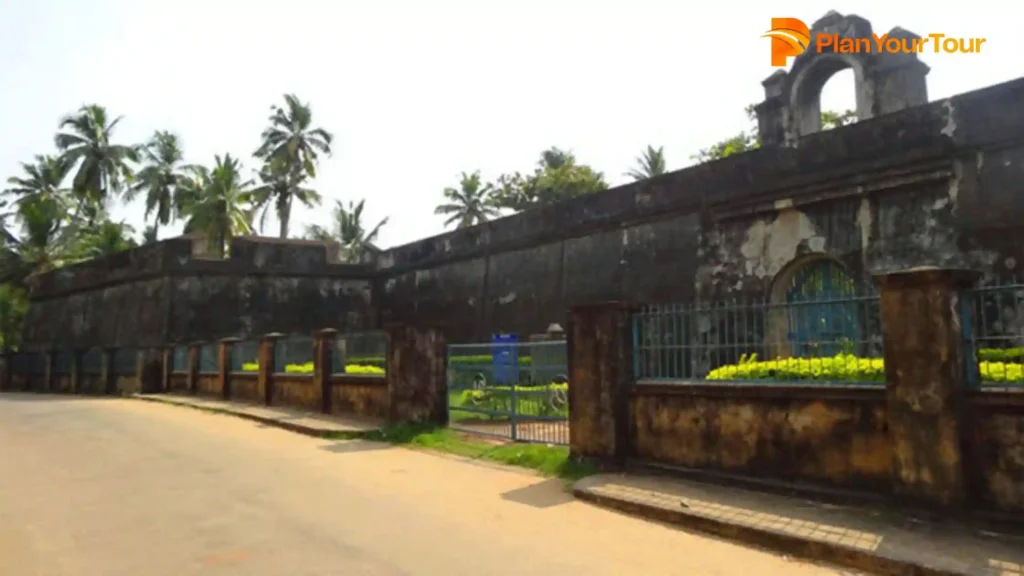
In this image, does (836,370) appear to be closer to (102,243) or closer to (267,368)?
(267,368)

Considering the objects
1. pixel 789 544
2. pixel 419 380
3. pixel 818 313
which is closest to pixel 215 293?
pixel 419 380

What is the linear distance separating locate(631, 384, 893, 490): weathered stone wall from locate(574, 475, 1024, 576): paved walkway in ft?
0.75

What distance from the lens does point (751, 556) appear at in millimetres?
4258

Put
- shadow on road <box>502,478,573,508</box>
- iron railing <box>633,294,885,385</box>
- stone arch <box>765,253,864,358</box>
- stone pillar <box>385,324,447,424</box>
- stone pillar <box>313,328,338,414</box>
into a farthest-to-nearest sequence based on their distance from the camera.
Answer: stone pillar <box>313,328,338,414</box>
stone pillar <box>385,324,447,424</box>
stone arch <box>765,253,864,358</box>
shadow on road <box>502,478,573,508</box>
iron railing <box>633,294,885,385</box>

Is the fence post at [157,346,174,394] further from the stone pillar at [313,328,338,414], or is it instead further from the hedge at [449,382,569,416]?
the hedge at [449,382,569,416]

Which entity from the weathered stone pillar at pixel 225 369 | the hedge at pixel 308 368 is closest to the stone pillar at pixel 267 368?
the hedge at pixel 308 368

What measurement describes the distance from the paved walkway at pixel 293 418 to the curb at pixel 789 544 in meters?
5.83

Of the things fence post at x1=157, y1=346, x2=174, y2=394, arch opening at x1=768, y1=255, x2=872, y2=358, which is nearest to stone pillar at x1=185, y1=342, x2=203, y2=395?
fence post at x1=157, y1=346, x2=174, y2=394

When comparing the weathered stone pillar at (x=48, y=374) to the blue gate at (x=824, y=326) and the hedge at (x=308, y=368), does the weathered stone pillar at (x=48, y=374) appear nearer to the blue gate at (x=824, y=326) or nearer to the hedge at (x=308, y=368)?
the hedge at (x=308, y=368)

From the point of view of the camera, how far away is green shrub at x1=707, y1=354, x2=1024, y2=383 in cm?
472

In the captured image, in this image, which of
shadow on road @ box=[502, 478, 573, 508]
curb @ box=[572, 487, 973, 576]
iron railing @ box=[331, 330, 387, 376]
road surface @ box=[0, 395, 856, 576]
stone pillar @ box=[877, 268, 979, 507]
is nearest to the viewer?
curb @ box=[572, 487, 973, 576]

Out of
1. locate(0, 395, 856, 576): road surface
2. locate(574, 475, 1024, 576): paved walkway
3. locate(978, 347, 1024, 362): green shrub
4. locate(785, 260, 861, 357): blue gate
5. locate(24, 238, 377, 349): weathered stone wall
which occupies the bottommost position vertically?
locate(0, 395, 856, 576): road surface

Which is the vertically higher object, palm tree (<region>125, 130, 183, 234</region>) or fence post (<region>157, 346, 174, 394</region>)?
palm tree (<region>125, 130, 183, 234</region>)

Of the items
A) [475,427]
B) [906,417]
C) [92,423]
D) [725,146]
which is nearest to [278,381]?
[92,423]
